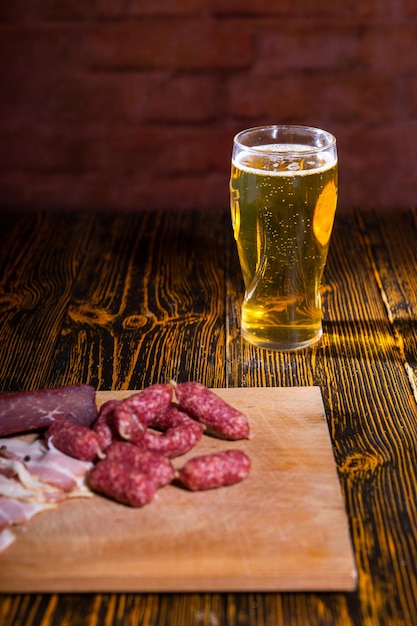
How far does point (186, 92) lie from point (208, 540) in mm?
1417

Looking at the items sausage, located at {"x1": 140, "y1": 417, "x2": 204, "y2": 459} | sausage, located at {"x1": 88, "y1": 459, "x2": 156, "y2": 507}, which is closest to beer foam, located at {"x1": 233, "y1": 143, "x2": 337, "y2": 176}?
sausage, located at {"x1": 140, "y1": 417, "x2": 204, "y2": 459}

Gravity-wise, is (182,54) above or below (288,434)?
above

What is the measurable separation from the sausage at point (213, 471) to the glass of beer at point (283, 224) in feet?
1.43

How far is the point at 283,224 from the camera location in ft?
4.77

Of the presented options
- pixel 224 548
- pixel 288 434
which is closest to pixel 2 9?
pixel 288 434

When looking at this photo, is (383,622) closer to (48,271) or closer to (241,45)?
(48,271)

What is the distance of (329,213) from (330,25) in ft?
2.81

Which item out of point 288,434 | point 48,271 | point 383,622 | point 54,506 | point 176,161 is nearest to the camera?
point 383,622

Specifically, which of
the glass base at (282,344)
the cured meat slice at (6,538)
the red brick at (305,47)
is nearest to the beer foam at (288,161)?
the glass base at (282,344)

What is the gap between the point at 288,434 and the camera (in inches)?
50.2

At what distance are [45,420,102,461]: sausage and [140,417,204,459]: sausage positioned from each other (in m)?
0.06

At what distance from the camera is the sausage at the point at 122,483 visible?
1114 mm

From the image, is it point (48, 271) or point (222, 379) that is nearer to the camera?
point (222, 379)

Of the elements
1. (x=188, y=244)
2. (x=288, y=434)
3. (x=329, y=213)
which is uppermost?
(x=329, y=213)
